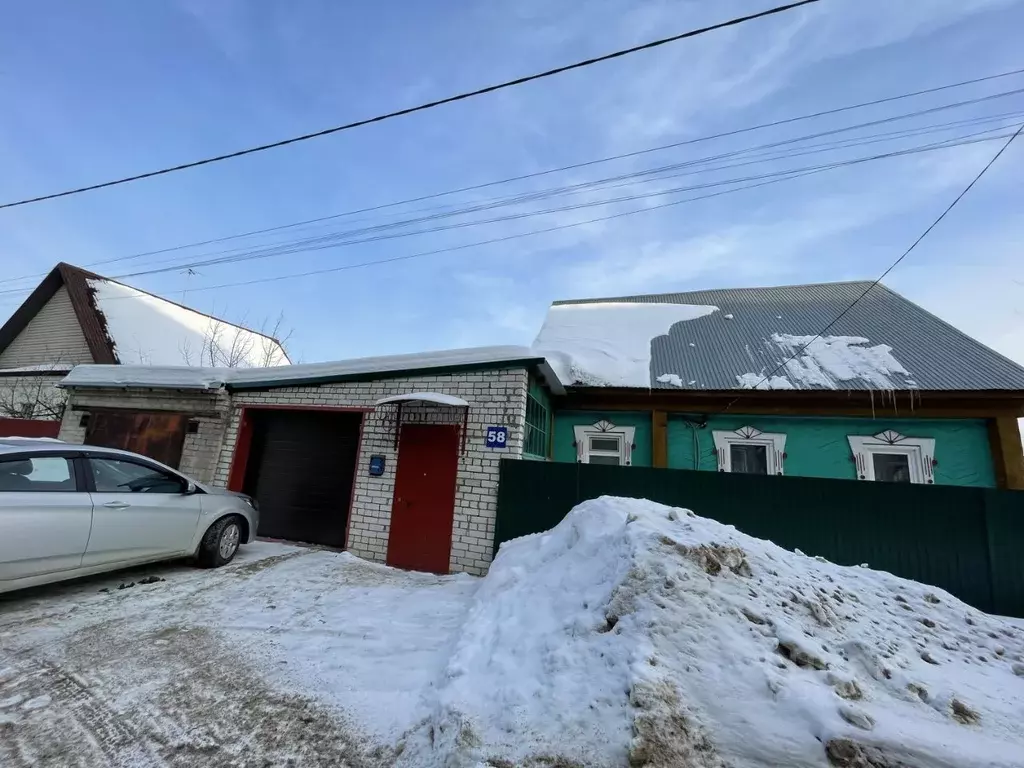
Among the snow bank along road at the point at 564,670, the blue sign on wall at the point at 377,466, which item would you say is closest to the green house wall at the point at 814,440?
the blue sign on wall at the point at 377,466

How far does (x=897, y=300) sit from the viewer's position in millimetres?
11883

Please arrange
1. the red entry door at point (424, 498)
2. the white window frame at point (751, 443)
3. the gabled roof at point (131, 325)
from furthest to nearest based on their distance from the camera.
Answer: the gabled roof at point (131, 325) → the white window frame at point (751, 443) → the red entry door at point (424, 498)

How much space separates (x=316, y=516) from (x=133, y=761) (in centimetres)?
551

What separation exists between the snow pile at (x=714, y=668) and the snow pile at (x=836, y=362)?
4892 millimetres

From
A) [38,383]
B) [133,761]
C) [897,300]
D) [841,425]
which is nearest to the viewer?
[133,761]

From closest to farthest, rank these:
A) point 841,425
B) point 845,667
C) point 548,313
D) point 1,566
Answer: point 845,667 < point 1,566 < point 841,425 < point 548,313

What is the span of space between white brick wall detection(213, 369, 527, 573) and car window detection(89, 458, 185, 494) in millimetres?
2435

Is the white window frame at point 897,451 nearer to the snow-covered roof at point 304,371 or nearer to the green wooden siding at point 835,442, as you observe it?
the green wooden siding at point 835,442

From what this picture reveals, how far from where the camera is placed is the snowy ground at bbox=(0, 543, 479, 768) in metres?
2.49

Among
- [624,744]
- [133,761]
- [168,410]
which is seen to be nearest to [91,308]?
[168,410]

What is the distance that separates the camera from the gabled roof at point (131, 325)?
49.2 feet

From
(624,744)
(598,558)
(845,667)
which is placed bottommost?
(624,744)

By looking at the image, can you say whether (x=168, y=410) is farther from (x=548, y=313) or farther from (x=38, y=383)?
(x=38, y=383)

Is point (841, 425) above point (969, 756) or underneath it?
above
